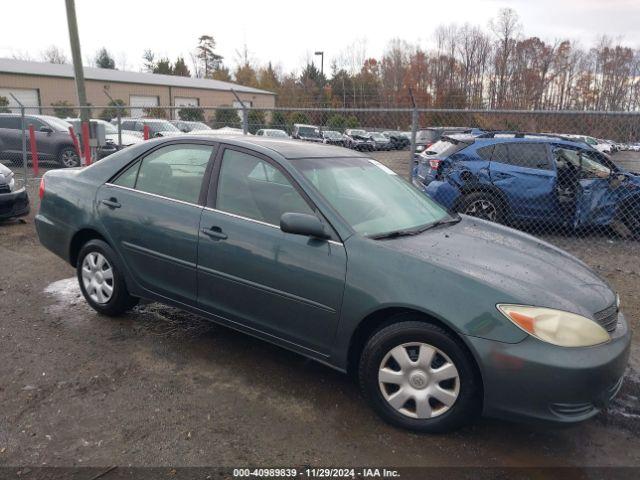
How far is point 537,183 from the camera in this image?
287 inches

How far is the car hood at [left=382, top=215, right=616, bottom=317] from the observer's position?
2709mm

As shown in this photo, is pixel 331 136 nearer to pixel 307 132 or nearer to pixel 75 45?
pixel 307 132

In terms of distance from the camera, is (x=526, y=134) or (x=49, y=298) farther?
(x=526, y=134)

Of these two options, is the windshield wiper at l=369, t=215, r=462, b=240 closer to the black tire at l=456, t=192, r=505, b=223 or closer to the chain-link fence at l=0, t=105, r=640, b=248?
the chain-link fence at l=0, t=105, r=640, b=248

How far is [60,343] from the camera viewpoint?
3.87 metres

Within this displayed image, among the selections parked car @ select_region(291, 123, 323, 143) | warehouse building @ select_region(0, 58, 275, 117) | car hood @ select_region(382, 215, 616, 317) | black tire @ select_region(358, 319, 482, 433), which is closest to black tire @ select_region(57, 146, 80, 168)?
parked car @ select_region(291, 123, 323, 143)

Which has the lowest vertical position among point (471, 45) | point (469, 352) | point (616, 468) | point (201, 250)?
point (616, 468)

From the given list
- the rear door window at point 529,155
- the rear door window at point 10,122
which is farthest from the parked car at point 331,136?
the rear door window at point 10,122

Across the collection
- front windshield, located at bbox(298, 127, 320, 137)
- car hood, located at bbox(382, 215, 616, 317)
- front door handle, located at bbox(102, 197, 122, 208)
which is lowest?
car hood, located at bbox(382, 215, 616, 317)

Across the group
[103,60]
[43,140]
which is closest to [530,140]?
[43,140]

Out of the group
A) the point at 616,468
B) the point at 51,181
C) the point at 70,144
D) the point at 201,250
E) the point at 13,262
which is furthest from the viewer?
the point at 70,144

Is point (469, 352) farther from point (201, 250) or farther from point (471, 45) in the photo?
point (471, 45)

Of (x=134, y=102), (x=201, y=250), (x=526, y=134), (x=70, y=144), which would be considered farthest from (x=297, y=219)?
(x=134, y=102)

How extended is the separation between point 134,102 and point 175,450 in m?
40.6
